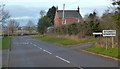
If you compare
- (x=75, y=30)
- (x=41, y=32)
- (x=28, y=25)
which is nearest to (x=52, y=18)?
(x=41, y=32)

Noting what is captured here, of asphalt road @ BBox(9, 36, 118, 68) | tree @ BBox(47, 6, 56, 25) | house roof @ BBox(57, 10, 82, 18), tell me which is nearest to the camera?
asphalt road @ BBox(9, 36, 118, 68)

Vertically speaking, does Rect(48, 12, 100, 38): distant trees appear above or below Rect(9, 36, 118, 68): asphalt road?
above

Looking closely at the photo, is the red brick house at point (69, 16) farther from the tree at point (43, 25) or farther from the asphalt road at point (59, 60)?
the asphalt road at point (59, 60)

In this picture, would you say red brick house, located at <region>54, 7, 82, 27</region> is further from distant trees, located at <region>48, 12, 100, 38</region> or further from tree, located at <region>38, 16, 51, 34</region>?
distant trees, located at <region>48, 12, 100, 38</region>

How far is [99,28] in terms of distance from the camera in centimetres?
4791

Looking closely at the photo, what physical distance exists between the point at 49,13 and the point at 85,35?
77243 millimetres

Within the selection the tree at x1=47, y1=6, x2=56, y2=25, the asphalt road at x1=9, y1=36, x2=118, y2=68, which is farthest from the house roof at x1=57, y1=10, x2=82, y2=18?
the asphalt road at x1=9, y1=36, x2=118, y2=68

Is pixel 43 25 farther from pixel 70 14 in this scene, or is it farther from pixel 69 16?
pixel 70 14

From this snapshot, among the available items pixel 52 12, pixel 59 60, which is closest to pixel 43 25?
pixel 52 12

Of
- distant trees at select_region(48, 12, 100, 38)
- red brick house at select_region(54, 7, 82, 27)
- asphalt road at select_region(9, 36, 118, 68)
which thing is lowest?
asphalt road at select_region(9, 36, 118, 68)

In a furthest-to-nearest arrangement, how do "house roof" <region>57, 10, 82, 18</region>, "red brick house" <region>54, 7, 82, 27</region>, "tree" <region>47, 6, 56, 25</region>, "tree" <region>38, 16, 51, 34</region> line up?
1. "tree" <region>47, 6, 56, 25</region>
2. "house roof" <region>57, 10, 82, 18</region>
3. "red brick house" <region>54, 7, 82, 27</region>
4. "tree" <region>38, 16, 51, 34</region>

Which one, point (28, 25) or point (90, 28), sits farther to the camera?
point (28, 25)

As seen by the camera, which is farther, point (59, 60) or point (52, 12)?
point (52, 12)

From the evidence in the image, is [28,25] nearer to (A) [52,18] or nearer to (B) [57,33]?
(A) [52,18]
